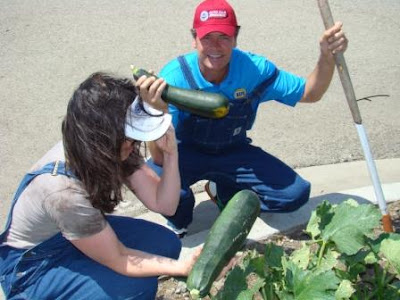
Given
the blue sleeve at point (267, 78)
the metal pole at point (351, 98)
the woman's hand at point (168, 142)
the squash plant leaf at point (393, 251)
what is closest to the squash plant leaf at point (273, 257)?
the squash plant leaf at point (393, 251)

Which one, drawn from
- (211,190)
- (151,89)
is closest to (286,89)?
(211,190)

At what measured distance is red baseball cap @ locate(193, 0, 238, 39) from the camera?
11.2 ft

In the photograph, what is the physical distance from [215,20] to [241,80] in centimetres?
40

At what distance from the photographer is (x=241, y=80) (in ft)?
11.6

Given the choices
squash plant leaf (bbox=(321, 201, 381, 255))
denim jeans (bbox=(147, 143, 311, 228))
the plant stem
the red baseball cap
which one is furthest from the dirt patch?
the red baseball cap

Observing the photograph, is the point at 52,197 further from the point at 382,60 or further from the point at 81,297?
the point at 382,60

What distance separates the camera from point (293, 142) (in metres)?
5.07

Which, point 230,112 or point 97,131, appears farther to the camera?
point 230,112

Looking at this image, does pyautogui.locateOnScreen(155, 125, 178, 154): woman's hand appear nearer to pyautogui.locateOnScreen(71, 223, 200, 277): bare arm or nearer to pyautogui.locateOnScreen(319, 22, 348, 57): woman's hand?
Result: pyautogui.locateOnScreen(71, 223, 200, 277): bare arm

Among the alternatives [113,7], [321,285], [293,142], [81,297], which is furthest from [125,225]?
[113,7]

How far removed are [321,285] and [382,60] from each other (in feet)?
16.3

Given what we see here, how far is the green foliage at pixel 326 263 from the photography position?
2414 mm

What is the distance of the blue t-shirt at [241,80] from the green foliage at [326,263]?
98cm

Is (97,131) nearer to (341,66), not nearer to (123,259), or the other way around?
(123,259)
